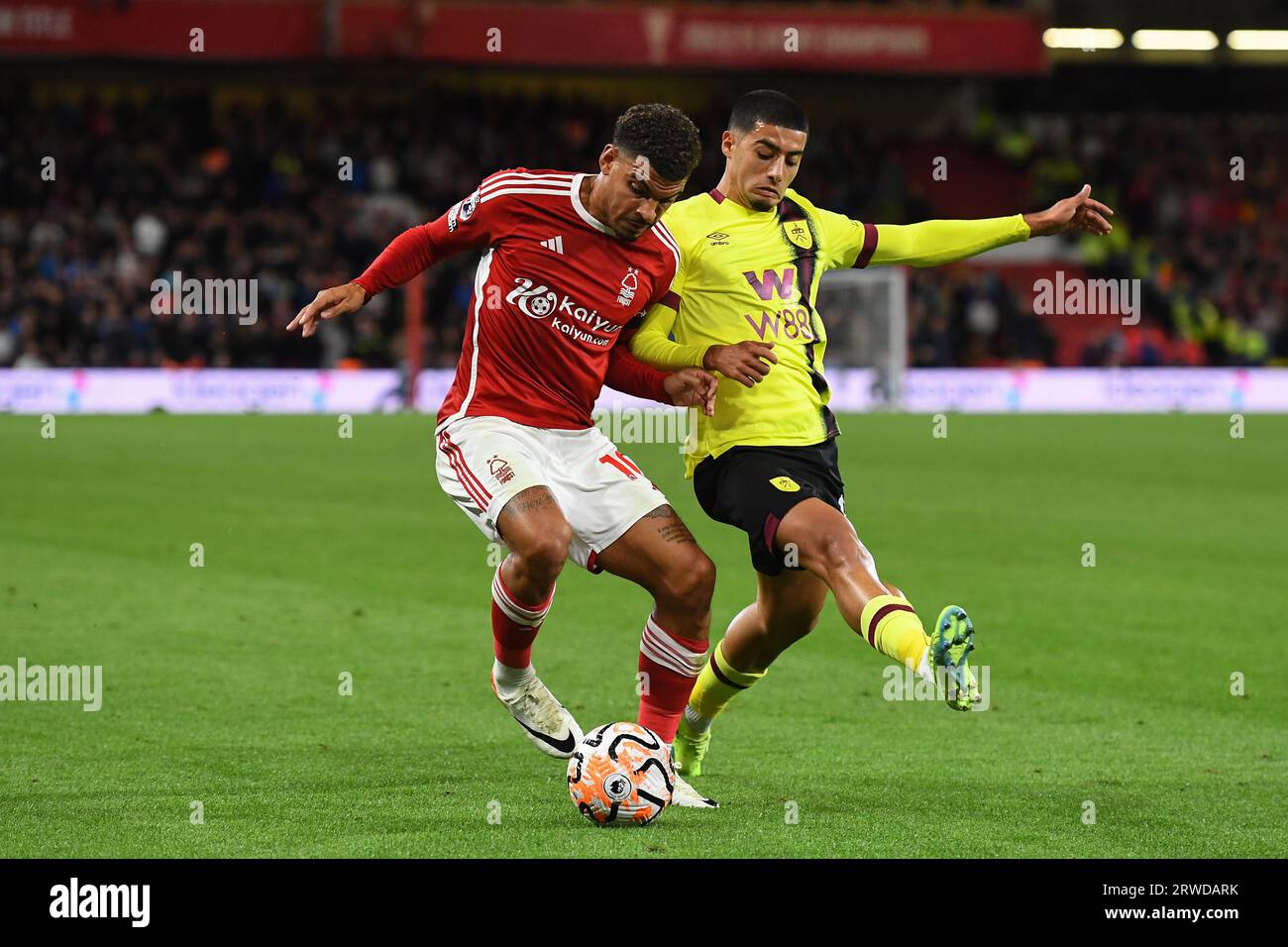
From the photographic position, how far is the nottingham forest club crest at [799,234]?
6.55m

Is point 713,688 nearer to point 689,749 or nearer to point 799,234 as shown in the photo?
point 689,749

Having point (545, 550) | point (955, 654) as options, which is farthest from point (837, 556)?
point (545, 550)

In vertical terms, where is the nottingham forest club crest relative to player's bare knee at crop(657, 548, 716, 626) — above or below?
Answer: above

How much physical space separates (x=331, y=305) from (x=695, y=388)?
1.24 metres

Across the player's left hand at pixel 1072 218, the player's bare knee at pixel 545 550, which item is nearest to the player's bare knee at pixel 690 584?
the player's bare knee at pixel 545 550

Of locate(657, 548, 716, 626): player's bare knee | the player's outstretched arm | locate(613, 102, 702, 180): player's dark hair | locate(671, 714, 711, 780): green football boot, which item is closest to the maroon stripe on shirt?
the player's outstretched arm

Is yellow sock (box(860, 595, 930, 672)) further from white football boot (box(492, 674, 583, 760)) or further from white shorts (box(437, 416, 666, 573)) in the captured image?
white football boot (box(492, 674, 583, 760))

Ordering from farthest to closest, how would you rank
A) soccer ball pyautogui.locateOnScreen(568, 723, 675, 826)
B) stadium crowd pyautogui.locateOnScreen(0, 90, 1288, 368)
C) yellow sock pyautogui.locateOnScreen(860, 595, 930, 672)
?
stadium crowd pyautogui.locateOnScreen(0, 90, 1288, 368) < soccer ball pyautogui.locateOnScreen(568, 723, 675, 826) < yellow sock pyautogui.locateOnScreen(860, 595, 930, 672)

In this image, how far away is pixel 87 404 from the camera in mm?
26516

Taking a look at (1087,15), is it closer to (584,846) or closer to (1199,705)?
(1199,705)

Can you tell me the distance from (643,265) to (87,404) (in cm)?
2170

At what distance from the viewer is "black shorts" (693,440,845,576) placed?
5.98 m

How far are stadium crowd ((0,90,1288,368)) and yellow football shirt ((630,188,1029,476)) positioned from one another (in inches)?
770

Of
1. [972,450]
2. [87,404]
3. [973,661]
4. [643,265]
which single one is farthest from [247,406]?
[643,265]
